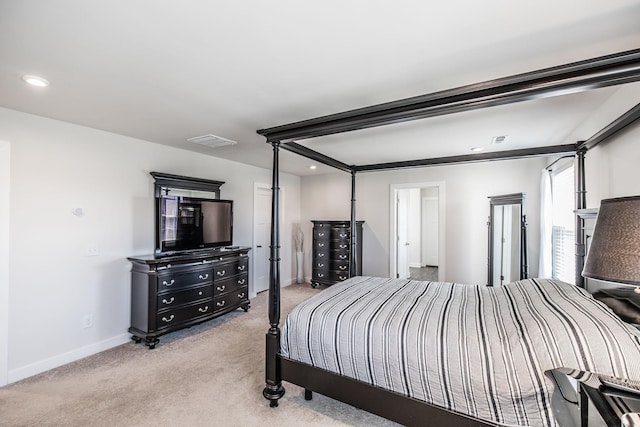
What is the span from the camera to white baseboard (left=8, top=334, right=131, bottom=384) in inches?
102

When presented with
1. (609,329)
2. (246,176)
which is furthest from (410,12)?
(246,176)

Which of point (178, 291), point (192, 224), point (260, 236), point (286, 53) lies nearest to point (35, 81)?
point (286, 53)

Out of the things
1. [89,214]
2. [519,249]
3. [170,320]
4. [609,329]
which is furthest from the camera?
[519,249]

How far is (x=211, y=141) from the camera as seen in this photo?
360 cm

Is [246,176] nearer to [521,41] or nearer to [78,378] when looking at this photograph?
[78,378]

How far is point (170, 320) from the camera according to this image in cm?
337

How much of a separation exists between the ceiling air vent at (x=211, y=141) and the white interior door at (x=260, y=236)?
1675 millimetres

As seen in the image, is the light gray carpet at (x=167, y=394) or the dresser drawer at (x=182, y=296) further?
the dresser drawer at (x=182, y=296)

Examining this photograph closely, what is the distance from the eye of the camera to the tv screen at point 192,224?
369 centimetres

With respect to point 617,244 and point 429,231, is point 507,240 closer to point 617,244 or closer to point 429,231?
point 617,244

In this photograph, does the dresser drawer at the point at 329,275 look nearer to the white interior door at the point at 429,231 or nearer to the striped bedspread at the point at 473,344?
the striped bedspread at the point at 473,344

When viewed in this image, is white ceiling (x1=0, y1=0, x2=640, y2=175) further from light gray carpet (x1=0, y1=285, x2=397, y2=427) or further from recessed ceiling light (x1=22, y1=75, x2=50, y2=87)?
light gray carpet (x1=0, y1=285, x2=397, y2=427)

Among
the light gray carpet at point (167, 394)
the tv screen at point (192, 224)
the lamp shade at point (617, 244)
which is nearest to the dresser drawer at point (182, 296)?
the light gray carpet at point (167, 394)

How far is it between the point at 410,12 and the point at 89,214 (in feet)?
11.8
